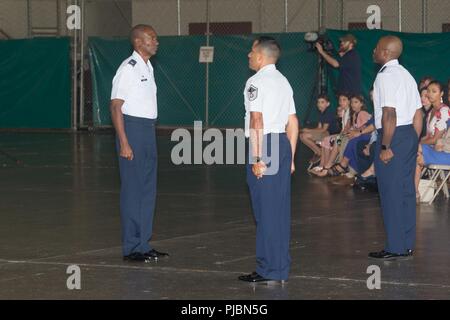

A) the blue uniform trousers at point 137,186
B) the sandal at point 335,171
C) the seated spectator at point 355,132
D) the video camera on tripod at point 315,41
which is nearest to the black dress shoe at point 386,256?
the blue uniform trousers at point 137,186

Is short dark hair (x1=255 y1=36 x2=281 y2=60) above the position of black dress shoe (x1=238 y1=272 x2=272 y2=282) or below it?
above

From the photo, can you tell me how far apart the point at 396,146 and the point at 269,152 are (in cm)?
180

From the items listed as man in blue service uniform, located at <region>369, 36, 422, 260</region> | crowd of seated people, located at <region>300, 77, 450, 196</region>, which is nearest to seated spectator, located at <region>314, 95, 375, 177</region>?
crowd of seated people, located at <region>300, 77, 450, 196</region>

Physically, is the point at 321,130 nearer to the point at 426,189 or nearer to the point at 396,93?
the point at 426,189

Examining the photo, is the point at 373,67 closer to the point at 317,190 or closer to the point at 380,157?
the point at 317,190

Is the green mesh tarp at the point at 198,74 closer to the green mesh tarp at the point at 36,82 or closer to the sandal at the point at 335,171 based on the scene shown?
the green mesh tarp at the point at 36,82

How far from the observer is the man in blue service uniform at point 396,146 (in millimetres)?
9594

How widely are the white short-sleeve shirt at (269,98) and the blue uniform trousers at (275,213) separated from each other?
0.37 feet

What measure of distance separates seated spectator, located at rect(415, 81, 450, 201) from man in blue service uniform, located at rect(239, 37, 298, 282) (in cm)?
535

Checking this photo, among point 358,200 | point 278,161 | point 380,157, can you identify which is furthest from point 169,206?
point 278,161

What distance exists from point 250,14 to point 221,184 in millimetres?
19314

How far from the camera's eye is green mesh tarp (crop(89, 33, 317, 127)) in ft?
84.4

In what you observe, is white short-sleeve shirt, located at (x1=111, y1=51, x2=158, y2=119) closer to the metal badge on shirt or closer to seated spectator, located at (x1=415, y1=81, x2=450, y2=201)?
the metal badge on shirt

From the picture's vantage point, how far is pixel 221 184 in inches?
627
